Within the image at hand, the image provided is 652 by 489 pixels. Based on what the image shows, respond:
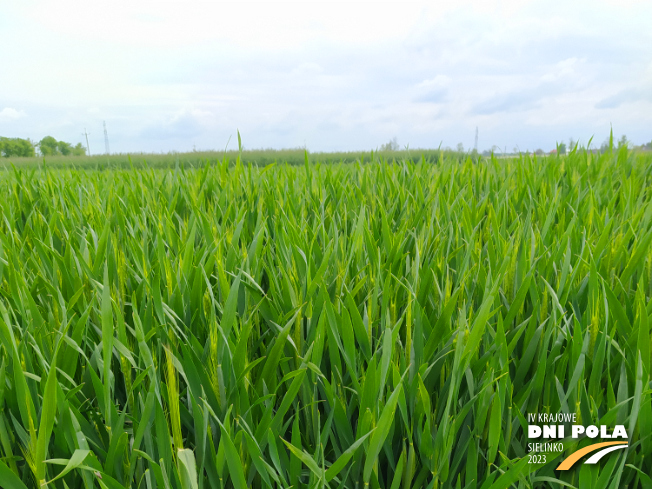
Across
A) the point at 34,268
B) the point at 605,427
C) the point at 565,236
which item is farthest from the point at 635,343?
the point at 34,268

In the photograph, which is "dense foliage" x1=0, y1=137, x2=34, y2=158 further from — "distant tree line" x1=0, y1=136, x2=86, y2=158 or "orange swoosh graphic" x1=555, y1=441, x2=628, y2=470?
"orange swoosh graphic" x1=555, y1=441, x2=628, y2=470

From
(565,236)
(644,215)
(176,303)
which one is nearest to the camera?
(176,303)

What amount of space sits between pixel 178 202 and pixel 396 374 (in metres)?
1.29

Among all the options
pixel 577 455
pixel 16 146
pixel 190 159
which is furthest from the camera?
pixel 16 146

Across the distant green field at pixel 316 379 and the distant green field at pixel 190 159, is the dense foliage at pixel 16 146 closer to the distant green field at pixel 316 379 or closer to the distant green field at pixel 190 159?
the distant green field at pixel 190 159

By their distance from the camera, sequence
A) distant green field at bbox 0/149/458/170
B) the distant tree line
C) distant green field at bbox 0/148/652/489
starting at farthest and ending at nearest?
the distant tree line → distant green field at bbox 0/149/458/170 → distant green field at bbox 0/148/652/489

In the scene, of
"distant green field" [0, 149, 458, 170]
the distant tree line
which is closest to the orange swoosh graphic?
"distant green field" [0, 149, 458, 170]

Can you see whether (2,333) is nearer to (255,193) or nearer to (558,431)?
(558,431)

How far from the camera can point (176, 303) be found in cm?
71

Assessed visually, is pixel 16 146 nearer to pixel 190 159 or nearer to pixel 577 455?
pixel 190 159

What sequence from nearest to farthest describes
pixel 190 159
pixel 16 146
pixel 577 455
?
pixel 577 455, pixel 190 159, pixel 16 146

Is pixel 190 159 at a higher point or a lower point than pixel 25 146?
lower

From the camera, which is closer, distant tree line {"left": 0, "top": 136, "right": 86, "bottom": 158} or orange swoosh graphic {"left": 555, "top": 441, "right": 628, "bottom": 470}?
orange swoosh graphic {"left": 555, "top": 441, "right": 628, "bottom": 470}

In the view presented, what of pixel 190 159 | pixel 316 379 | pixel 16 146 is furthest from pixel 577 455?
pixel 16 146
